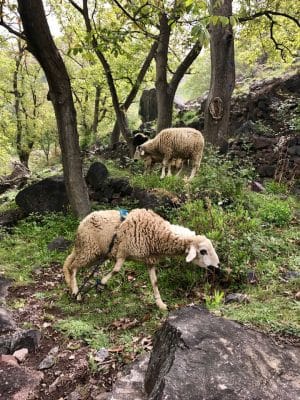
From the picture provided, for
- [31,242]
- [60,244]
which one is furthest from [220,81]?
[31,242]

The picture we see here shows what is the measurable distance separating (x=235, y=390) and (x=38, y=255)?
245 inches

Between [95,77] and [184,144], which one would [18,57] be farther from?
[184,144]

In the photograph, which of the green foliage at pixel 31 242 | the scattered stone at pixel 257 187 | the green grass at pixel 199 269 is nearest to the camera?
the green grass at pixel 199 269

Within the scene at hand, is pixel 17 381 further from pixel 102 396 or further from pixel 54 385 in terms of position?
pixel 102 396

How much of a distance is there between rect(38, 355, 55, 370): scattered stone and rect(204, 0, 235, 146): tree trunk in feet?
25.5

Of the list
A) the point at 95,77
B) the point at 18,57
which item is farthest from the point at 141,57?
the point at 18,57

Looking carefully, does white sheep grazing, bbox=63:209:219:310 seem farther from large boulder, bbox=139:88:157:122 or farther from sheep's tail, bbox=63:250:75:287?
large boulder, bbox=139:88:157:122

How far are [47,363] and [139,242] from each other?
209cm

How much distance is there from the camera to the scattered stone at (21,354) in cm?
454

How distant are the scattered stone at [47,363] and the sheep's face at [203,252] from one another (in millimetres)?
2258

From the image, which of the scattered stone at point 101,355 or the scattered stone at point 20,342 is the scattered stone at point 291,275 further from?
the scattered stone at point 20,342

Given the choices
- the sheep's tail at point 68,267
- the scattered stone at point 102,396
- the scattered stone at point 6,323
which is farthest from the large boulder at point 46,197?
the scattered stone at point 102,396

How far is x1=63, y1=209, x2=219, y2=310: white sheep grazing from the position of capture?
216 inches

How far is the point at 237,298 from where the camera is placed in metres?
5.20
